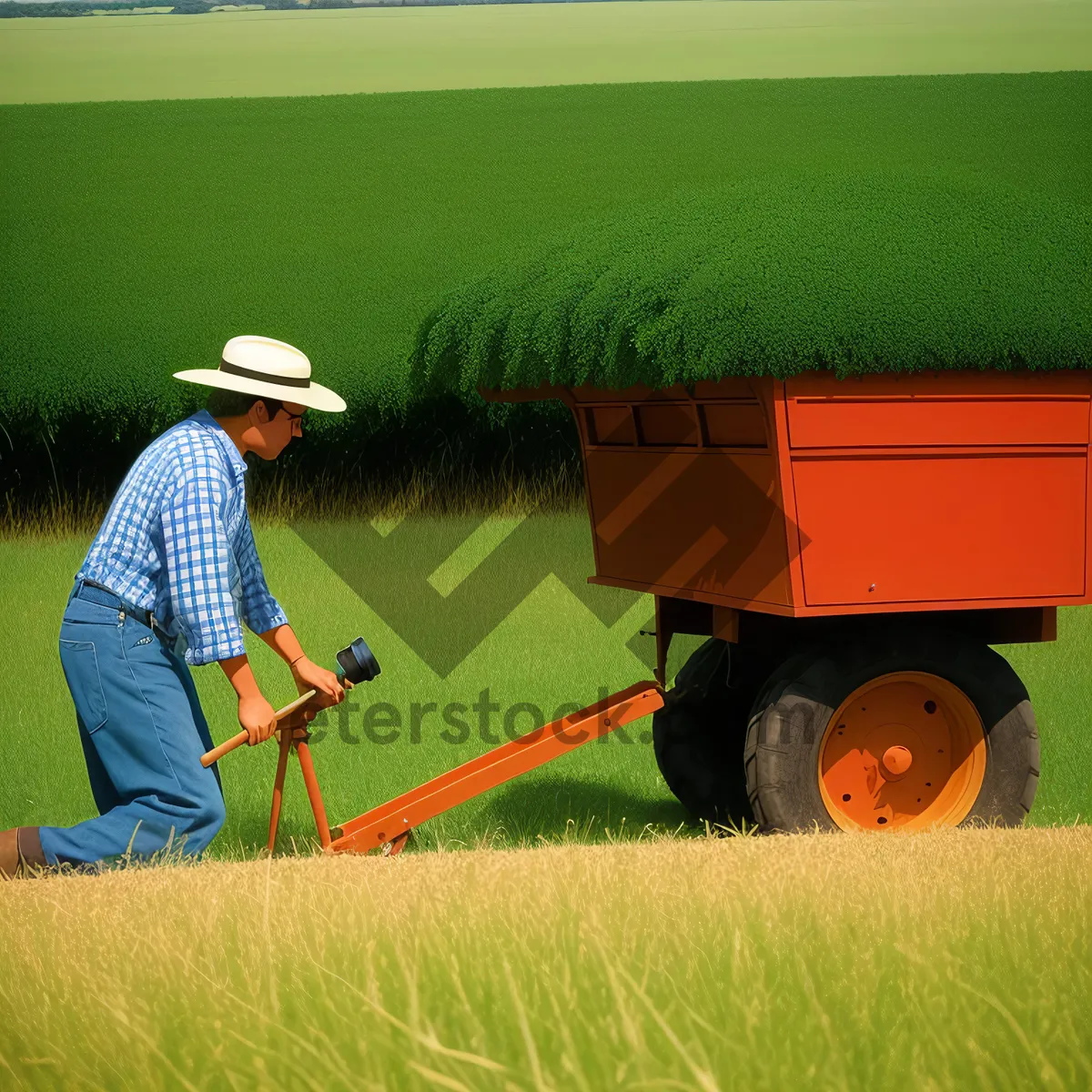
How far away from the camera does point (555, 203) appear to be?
2159 cm

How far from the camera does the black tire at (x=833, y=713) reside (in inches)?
194

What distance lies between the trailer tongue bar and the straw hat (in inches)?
49.9

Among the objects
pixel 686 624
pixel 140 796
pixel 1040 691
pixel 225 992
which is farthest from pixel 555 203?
pixel 225 992

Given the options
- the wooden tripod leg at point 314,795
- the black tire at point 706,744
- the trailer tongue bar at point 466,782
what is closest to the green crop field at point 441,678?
the black tire at point 706,744

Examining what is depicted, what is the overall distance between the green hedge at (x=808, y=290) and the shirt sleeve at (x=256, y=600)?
129cm

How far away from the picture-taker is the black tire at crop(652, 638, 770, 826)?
19.9 feet

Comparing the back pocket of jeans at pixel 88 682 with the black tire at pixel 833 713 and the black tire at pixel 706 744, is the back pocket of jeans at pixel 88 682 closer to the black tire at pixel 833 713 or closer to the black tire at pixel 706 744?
the black tire at pixel 833 713

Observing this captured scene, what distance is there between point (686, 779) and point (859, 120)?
68.2 feet

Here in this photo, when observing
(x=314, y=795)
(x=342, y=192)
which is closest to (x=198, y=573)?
(x=314, y=795)

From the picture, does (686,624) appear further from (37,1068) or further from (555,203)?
(555,203)

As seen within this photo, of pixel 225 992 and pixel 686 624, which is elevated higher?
pixel 686 624

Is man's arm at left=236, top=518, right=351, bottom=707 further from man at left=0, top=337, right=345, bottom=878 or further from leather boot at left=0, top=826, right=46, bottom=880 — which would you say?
leather boot at left=0, top=826, right=46, bottom=880

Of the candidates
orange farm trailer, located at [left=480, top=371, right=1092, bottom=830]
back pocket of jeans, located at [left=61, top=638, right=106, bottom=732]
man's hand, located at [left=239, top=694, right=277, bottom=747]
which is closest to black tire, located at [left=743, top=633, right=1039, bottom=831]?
orange farm trailer, located at [left=480, top=371, right=1092, bottom=830]

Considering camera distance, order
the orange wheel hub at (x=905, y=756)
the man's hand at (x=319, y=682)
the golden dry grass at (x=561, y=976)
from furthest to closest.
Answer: the orange wheel hub at (x=905, y=756) → the man's hand at (x=319, y=682) → the golden dry grass at (x=561, y=976)
